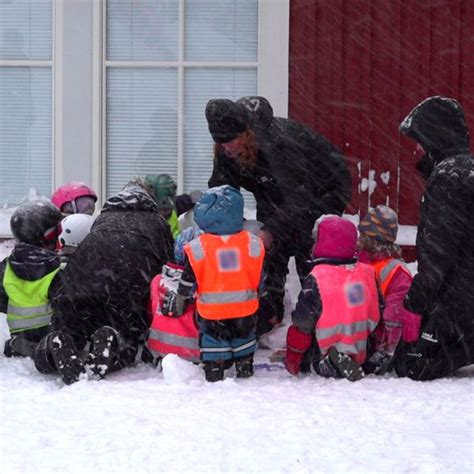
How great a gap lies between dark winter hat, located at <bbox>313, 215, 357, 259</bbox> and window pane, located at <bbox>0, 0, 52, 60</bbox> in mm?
3694

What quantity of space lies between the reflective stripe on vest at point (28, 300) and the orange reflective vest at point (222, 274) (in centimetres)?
106

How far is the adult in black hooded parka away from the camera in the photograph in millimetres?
6496

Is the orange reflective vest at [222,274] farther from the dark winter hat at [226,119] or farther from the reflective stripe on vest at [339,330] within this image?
the dark winter hat at [226,119]

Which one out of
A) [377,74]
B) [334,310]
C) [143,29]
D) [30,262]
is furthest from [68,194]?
[377,74]

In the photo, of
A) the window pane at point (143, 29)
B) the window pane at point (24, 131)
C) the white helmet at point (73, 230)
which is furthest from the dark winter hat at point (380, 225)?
the window pane at point (24, 131)

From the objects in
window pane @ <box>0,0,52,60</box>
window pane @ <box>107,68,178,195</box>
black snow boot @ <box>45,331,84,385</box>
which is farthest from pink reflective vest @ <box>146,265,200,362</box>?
window pane @ <box>0,0,52,60</box>

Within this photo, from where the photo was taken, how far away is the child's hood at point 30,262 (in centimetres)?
662

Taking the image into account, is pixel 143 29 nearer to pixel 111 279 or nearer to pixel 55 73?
pixel 55 73

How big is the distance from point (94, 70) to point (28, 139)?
844 millimetres

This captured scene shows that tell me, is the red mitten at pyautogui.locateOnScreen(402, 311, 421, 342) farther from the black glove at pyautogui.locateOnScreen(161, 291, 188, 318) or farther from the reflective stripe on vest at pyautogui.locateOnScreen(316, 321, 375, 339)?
the black glove at pyautogui.locateOnScreen(161, 291, 188, 318)

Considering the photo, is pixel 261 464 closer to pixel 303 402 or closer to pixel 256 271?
pixel 303 402

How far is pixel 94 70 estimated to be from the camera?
8.83 metres

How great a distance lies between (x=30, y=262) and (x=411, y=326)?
2360 mm

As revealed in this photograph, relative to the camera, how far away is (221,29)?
8.77 m
